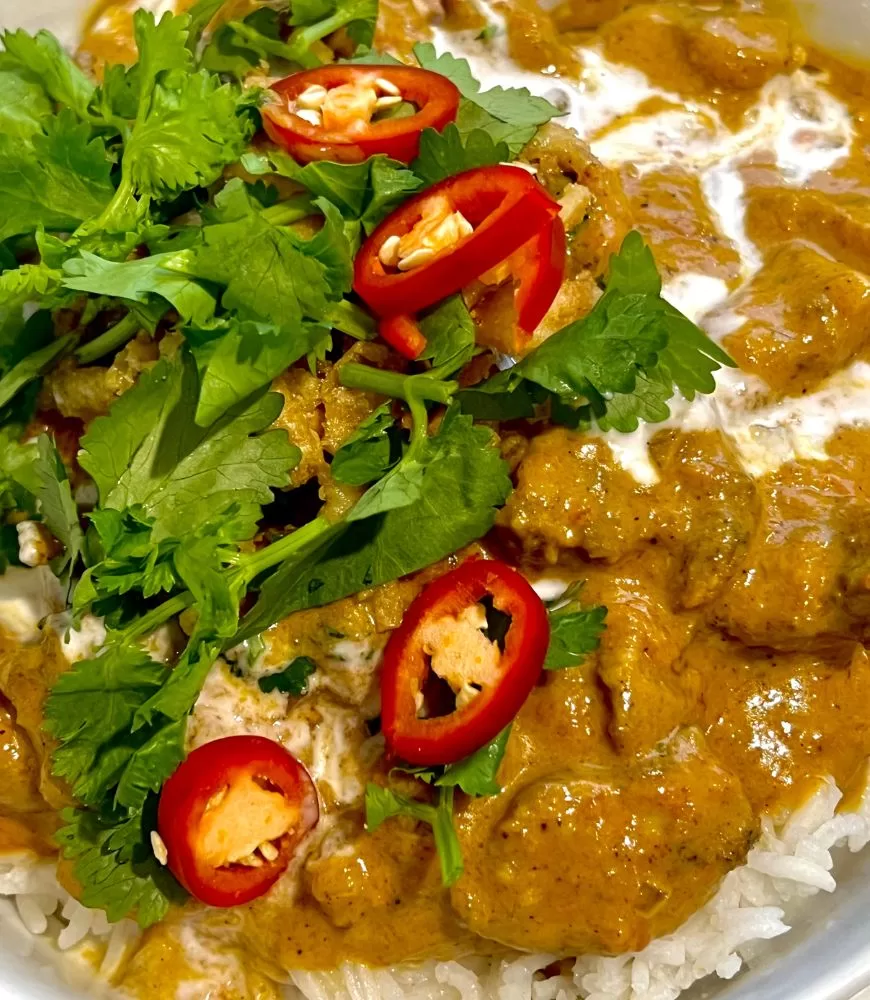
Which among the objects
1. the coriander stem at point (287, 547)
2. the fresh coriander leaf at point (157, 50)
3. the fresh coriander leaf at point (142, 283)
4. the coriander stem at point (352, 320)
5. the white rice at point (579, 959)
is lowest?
the white rice at point (579, 959)

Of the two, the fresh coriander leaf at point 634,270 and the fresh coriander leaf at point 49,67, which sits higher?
the fresh coriander leaf at point 49,67

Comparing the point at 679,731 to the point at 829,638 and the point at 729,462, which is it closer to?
the point at 829,638

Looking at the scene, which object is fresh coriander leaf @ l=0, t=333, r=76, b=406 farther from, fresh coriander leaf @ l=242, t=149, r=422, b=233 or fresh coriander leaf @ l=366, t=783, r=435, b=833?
fresh coriander leaf @ l=366, t=783, r=435, b=833

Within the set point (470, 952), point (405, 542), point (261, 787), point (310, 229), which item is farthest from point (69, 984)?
point (310, 229)

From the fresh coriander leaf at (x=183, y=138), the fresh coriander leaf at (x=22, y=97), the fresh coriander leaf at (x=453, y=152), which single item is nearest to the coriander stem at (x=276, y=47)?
the fresh coriander leaf at (x=183, y=138)

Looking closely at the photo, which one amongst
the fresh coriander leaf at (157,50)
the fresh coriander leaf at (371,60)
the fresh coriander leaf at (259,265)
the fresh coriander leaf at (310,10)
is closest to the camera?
the fresh coriander leaf at (259,265)

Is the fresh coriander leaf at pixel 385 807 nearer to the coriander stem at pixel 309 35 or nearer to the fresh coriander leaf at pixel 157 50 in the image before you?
the fresh coriander leaf at pixel 157 50

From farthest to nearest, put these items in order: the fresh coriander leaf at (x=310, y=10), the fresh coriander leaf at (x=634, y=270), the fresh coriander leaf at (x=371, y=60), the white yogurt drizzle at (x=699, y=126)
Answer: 1. the white yogurt drizzle at (x=699, y=126)
2. the fresh coriander leaf at (x=310, y=10)
3. the fresh coriander leaf at (x=371, y=60)
4. the fresh coriander leaf at (x=634, y=270)
